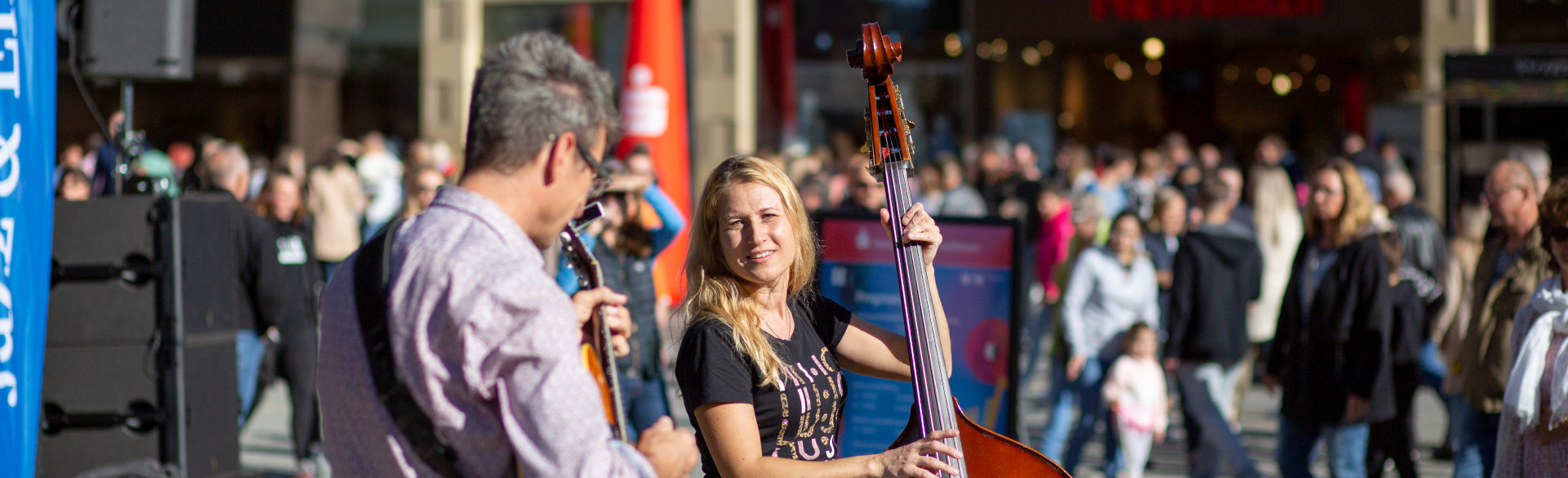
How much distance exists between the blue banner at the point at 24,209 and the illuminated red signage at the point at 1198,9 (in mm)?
12376

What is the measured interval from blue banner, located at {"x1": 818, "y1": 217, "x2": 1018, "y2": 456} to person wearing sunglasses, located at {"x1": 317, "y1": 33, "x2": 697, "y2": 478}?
325 centimetres

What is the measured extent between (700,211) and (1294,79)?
59.8 feet

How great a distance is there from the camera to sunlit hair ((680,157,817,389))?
256 cm

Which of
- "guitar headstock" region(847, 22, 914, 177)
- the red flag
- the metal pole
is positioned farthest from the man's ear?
the red flag

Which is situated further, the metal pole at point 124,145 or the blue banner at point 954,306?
the blue banner at point 954,306

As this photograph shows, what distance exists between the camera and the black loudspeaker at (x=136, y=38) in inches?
182

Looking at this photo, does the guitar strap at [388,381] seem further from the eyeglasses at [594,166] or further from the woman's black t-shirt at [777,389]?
the woman's black t-shirt at [777,389]

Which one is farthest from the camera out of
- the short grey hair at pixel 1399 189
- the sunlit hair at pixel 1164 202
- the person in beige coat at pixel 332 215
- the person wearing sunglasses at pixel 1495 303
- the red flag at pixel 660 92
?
the red flag at pixel 660 92

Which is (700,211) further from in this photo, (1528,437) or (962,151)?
(962,151)

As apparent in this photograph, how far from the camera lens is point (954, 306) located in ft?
17.1

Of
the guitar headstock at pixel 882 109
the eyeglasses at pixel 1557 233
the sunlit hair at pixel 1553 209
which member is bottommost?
the eyeglasses at pixel 1557 233

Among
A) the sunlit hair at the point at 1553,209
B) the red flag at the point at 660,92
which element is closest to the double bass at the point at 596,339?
the sunlit hair at the point at 1553,209

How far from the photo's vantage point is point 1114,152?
1326cm

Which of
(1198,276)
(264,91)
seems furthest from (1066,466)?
(264,91)
